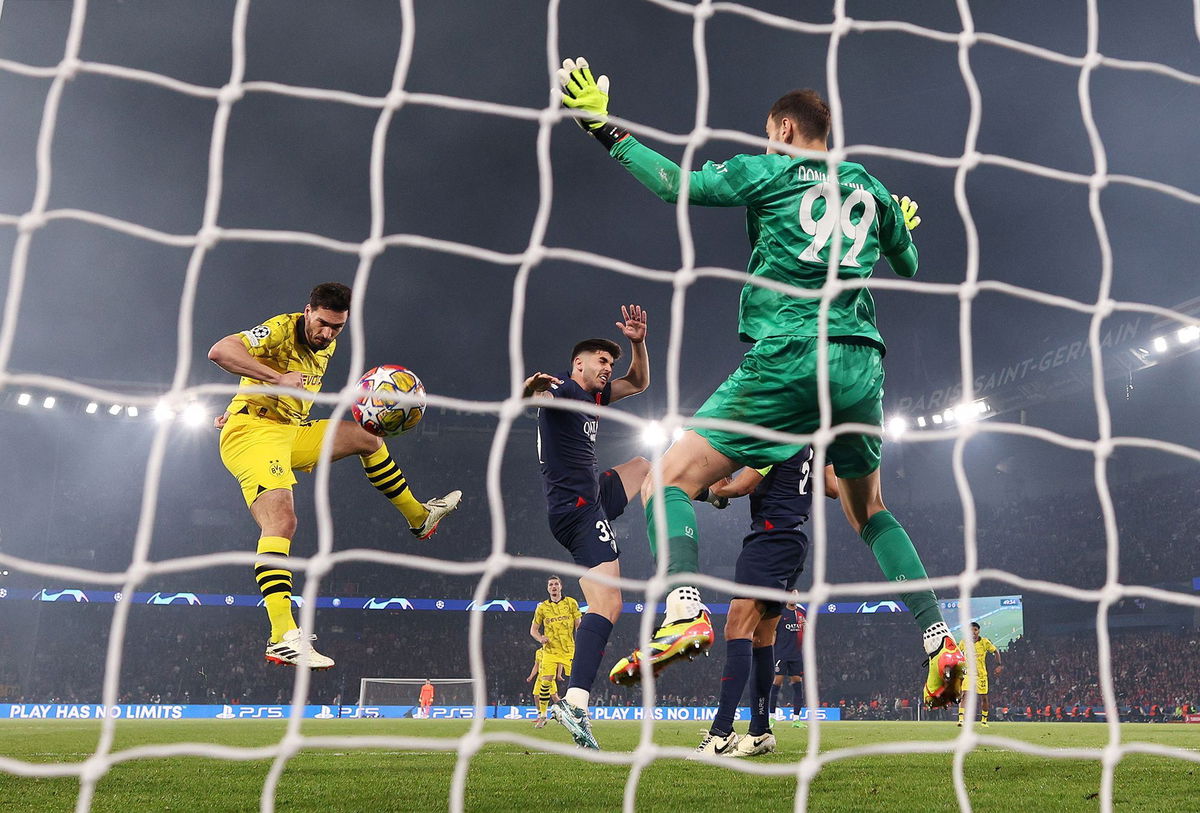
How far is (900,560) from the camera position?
359cm

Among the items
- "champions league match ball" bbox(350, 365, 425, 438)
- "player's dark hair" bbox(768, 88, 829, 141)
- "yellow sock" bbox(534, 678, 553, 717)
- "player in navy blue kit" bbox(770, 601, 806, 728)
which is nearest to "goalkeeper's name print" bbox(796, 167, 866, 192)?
"player's dark hair" bbox(768, 88, 829, 141)

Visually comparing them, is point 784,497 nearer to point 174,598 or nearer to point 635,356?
point 635,356

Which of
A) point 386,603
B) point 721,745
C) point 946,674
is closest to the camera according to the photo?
point 946,674

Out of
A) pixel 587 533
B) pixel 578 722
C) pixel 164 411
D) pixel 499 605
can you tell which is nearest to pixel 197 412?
pixel 587 533

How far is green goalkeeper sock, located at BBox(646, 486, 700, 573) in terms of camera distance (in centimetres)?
290

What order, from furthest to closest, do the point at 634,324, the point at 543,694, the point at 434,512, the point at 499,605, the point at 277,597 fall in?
the point at 499,605 → the point at 543,694 → the point at 434,512 → the point at 277,597 → the point at 634,324

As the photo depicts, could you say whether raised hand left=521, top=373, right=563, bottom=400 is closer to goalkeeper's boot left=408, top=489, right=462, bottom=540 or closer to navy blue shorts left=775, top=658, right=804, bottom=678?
goalkeeper's boot left=408, top=489, right=462, bottom=540

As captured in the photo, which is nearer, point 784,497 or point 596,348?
point 784,497

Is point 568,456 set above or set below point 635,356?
below

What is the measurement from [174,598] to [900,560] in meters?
25.7

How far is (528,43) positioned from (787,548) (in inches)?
812

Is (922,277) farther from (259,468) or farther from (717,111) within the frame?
(259,468)

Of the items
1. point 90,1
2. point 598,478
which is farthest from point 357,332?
point 90,1

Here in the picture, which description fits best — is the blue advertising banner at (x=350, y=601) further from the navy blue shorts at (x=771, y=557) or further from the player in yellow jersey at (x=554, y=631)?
the navy blue shorts at (x=771, y=557)
